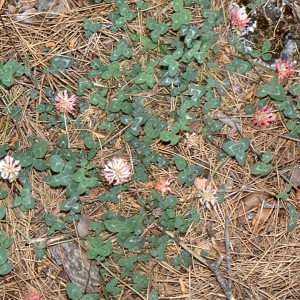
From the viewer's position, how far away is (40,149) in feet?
9.61

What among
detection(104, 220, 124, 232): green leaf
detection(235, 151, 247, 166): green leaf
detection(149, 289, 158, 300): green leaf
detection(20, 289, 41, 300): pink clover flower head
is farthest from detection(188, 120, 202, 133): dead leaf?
detection(20, 289, 41, 300): pink clover flower head

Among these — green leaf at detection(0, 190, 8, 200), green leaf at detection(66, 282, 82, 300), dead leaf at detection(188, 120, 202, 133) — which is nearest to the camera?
green leaf at detection(66, 282, 82, 300)

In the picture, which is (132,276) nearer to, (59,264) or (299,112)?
(59,264)

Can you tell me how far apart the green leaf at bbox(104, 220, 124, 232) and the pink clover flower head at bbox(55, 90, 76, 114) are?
820 mm

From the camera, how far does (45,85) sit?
122 inches

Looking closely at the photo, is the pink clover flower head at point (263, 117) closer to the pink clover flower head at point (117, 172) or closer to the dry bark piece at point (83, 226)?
the pink clover flower head at point (117, 172)

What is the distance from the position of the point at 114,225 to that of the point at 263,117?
127 centimetres

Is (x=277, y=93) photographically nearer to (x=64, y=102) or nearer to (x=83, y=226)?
(x=64, y=102)

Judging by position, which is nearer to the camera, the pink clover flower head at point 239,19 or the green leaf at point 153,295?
the green leaf at point 153,295

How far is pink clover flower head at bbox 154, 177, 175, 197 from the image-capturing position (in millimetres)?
2926

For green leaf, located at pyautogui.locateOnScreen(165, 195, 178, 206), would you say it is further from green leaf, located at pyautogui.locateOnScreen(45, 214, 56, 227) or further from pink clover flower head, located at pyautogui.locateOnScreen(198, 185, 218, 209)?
green leaf, located at pyautogui.locateOnScreen(45, 214, 56, 227)

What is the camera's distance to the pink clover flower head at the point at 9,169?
2869mm

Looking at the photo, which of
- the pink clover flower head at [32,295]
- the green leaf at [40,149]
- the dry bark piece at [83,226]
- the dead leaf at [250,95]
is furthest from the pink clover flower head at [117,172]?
the dead leaf at [250,95]

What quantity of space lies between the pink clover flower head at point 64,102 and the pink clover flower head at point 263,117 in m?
1.29
